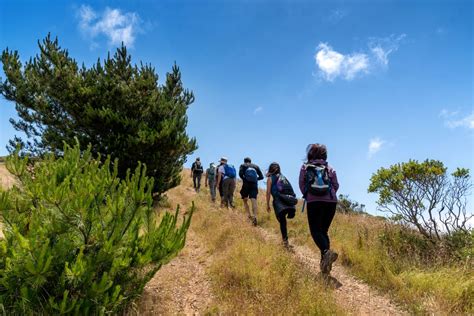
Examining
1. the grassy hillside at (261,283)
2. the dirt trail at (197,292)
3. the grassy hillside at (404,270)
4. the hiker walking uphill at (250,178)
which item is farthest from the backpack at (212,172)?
the dirt trail at (197,292)

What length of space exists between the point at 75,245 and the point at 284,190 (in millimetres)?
4379

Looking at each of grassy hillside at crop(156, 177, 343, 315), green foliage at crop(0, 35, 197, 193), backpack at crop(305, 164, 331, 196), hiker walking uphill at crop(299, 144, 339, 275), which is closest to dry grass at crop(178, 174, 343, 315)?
grassy hillside at crop(156, 177, 343, 315)

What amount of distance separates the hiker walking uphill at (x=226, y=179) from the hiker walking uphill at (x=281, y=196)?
4.33 m

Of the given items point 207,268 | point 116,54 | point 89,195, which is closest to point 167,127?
point 116,54

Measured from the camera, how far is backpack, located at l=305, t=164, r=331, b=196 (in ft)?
16.3

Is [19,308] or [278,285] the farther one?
[278,285]

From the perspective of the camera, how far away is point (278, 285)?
4383 mm

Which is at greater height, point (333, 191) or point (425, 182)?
point (425, 182)

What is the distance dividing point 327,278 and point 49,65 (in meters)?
9.86

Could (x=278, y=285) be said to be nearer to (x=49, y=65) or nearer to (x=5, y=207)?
(x=5, y=207)

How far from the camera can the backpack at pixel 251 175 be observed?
30.7ft

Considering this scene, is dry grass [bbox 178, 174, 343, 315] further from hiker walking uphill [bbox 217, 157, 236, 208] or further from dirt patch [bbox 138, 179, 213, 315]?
hiker walking uphill [bbox 217, 157, 236, 208]

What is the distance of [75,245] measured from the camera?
3.29 metres

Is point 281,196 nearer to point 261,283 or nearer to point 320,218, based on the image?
point 320,218
